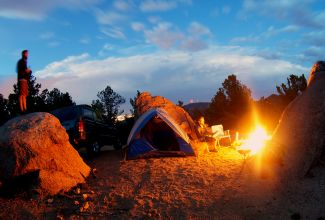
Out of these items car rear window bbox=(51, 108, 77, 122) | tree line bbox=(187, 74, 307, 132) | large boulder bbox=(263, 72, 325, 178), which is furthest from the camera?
tree line bbox=(187, 74, 307, 132)

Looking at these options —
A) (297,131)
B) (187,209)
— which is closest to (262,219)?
(187,209)

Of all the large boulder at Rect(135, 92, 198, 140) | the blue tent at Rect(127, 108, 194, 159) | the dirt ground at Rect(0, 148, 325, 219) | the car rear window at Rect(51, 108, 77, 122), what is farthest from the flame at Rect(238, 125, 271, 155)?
the car rear window at Rect(51, 108, 77, 122)

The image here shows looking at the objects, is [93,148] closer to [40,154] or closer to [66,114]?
[66,114]

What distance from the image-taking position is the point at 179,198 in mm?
8227

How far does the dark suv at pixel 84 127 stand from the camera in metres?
11.4

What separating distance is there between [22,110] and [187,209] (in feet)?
21.3

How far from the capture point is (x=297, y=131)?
975cm

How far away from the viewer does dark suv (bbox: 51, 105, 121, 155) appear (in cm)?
1139

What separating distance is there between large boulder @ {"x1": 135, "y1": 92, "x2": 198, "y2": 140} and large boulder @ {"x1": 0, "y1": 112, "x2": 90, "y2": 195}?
5873mm

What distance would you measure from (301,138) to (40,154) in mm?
6936

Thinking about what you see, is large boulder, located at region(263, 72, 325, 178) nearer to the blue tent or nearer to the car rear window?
the blue tent

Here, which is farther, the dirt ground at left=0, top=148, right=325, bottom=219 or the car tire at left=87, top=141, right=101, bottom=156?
the car tire at left=87, top=141, right=101, bottom=156

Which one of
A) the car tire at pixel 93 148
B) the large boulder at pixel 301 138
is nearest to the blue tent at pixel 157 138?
the car tire at pixel 93 148

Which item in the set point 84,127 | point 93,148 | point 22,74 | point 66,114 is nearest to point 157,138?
point 93,148
